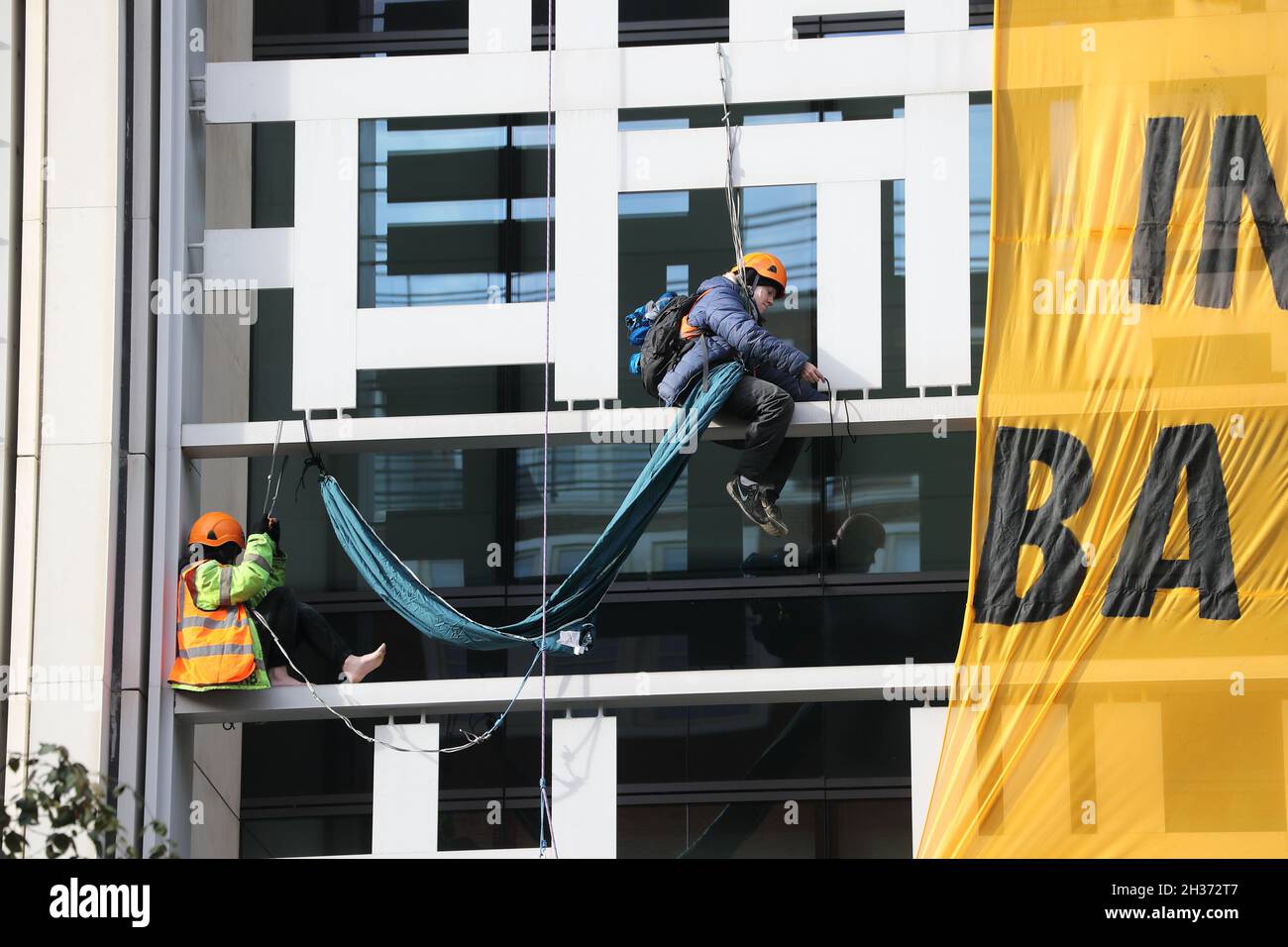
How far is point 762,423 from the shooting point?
50.7ft

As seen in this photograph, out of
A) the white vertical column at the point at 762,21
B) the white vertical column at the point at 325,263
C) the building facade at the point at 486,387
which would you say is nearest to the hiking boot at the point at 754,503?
the building facade at the point at 486,387

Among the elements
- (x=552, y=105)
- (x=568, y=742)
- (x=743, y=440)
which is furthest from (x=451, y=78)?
(x=568, y=742)

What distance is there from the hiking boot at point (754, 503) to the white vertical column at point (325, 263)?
2.58 metres

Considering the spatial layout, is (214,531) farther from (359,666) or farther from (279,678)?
(359,666)

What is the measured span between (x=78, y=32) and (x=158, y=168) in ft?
3.30

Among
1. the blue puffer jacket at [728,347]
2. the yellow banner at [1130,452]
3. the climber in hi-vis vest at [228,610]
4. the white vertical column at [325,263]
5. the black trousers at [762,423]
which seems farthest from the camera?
the white vertical column at [325,263]

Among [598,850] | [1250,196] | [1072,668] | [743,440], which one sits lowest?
[598,850]

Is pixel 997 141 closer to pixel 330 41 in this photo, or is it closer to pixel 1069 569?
pixel 1069 569

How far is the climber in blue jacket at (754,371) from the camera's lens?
15.4m

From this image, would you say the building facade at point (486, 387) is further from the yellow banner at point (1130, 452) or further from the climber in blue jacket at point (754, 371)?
the yellow banner at point (1130, 452)

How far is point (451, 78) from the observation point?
16.4 m

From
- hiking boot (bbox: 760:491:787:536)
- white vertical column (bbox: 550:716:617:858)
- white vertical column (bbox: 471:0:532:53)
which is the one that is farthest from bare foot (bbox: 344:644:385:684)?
white vertical column (bbox: 471:0:532:53)

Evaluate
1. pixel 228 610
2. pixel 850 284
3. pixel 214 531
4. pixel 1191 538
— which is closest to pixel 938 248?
pixel 850 284

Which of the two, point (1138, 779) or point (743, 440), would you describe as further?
point (743, 440)
